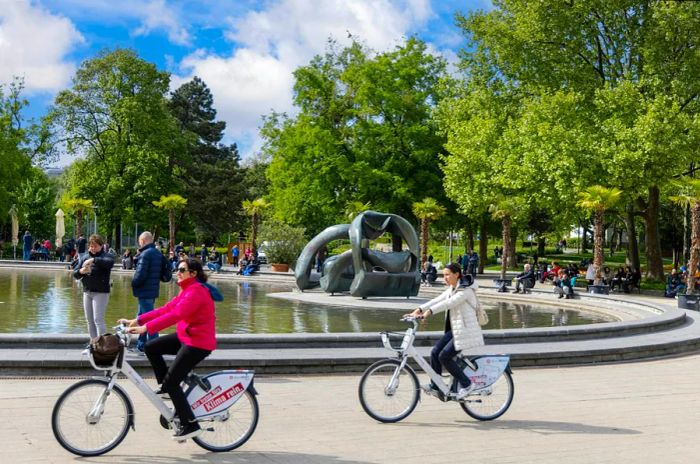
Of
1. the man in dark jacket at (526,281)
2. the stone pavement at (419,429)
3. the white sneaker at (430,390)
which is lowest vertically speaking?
the stone pavement at (419,429)

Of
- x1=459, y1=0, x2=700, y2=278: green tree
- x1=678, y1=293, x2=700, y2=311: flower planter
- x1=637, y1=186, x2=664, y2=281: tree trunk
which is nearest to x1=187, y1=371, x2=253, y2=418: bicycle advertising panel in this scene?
x1=678, y1=293, x2=700, y2=311: flower planter

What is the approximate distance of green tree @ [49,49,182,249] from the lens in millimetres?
57156

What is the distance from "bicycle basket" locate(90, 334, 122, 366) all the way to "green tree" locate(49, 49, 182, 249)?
51.1 metres

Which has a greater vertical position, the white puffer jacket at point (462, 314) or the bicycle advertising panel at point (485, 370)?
the white puffer jacket at point (462, 314)

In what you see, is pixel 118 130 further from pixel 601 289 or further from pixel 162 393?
pixel 162 393

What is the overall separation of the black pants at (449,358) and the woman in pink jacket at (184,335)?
2.64 metres

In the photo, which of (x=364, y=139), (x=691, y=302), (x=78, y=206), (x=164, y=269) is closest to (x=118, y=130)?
(x=78, y=206)

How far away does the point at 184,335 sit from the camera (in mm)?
7242

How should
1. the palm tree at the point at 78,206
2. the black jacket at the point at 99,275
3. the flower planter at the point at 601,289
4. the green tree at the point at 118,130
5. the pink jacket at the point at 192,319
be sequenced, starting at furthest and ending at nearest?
1. the green tree at the point at 118,130
2. the palm tree at the point at 78,206
3. the flower planter at the point at 601,289
4. the black jacket at the point at 99,275
5. the pink jacket at the point at 192,319

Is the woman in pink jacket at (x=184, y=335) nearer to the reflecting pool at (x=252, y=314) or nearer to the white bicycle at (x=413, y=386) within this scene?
→ the white bicycle at (x=413, y=386)

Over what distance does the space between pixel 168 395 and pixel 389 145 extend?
39.9m

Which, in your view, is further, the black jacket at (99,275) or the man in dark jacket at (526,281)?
the man in dark jacket at (526,281)

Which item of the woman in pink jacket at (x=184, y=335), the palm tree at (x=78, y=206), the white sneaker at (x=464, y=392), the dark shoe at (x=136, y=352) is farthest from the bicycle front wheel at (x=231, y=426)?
the palm tree at (x=78, y=206)

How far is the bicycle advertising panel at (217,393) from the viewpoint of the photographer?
23.7 ft
